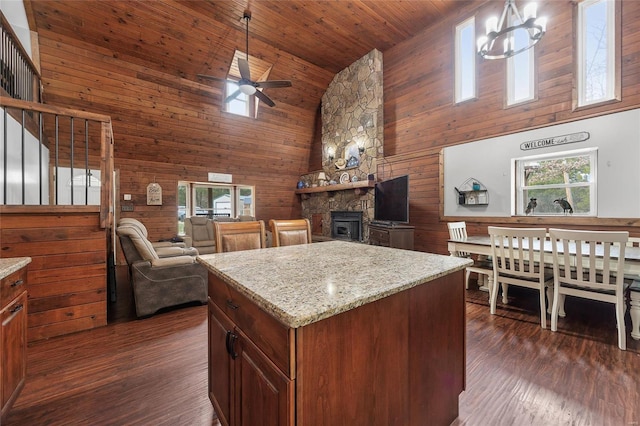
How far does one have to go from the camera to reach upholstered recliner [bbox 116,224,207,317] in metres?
2.91

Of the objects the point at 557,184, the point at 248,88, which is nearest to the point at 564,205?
the point at 557,184

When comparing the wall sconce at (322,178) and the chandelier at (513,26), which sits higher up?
the chandelier at (513,26)

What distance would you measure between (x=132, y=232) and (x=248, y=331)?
268cm

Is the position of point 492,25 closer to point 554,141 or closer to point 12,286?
point 554,141

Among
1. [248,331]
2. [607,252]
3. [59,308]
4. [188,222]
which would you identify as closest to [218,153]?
[188,222]

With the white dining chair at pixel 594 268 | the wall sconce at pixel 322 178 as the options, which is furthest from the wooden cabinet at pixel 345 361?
the wall sconce at pixel 322 178

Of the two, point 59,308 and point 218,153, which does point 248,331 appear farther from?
point 218,153

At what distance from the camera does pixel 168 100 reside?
538 cm

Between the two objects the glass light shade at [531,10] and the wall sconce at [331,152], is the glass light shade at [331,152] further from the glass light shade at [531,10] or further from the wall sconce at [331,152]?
the glass light shade at [531,10]

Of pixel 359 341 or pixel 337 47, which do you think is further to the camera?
pixel 337 47

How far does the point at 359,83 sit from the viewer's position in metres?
6.17

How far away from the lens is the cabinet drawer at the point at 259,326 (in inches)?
31.2

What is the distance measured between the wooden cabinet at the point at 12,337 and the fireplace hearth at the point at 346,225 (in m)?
5.39

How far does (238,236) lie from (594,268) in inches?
121
